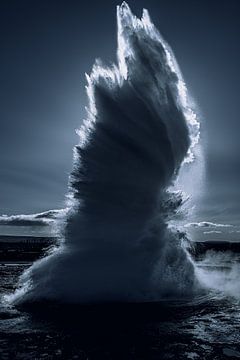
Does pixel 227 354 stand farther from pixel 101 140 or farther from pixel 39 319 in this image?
pixel 101 140

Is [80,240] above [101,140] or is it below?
below

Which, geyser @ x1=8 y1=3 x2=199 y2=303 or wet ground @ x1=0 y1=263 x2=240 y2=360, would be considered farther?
geyser @ x1=8 y1=3 x2=199 y2=303

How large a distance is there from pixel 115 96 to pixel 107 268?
35.4 feet

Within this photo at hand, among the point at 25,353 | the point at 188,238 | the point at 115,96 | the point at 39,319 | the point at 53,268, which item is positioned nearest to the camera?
the point at 25,353

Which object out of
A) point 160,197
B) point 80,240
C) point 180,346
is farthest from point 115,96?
point 180,346

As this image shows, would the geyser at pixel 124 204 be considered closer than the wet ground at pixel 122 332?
No

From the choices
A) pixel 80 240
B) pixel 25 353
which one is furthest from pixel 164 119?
pixel 25 353

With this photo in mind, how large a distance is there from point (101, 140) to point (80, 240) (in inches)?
252

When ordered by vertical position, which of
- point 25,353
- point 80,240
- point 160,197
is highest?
point 160,197

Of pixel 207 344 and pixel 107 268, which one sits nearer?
pixel 207 344

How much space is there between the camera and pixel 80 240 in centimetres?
2050

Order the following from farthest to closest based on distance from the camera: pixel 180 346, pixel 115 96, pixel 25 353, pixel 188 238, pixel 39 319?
pixel 188 238
pixel 115 96
pixel 39 319
pixel 180 346
pixel 25 353

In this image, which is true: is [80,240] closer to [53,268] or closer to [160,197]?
[53,268]

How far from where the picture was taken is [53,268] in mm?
19609
